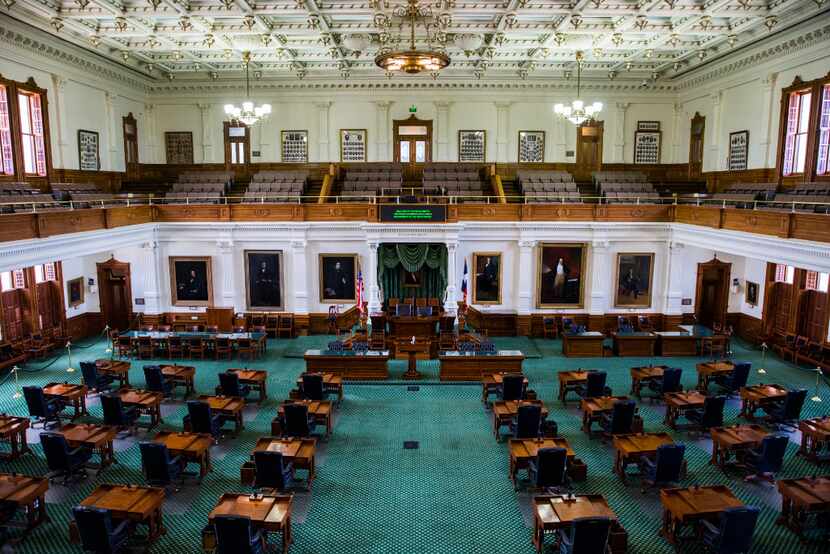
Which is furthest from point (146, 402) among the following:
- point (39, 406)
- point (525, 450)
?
point (525, 450)

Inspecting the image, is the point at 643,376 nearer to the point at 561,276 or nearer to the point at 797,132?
the point at 561,276

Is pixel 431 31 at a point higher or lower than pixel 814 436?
higher

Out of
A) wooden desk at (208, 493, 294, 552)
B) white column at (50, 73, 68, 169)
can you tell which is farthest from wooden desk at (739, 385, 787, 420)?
white column at (50, 73, 68, 169)

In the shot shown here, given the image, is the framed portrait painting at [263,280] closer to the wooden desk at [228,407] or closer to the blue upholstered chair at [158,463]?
the wooden desk at [228,407]

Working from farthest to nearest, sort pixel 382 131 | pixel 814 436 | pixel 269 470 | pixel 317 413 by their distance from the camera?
1. pixel 382 131
2. pixel 317 413
3. pixel 814 436
4. pixel 269 470

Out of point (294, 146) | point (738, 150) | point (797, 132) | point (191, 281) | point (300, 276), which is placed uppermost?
point (294, 146)

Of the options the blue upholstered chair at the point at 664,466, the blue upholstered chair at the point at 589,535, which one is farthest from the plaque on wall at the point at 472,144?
the blue upholstered chair at the point at 589,535

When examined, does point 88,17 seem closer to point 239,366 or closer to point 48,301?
point 48,301

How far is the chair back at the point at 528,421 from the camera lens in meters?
10.0

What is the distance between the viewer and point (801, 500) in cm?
756

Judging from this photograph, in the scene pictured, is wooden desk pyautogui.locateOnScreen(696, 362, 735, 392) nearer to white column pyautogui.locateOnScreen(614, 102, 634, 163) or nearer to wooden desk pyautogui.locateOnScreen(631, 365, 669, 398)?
wooden desk pyautogui.locateOnScreen(631, 365, 669, 398)

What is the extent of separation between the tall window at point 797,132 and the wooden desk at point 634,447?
10850mm

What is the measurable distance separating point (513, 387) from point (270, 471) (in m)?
5.48

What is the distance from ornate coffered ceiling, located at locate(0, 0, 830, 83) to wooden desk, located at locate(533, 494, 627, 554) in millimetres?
10557
